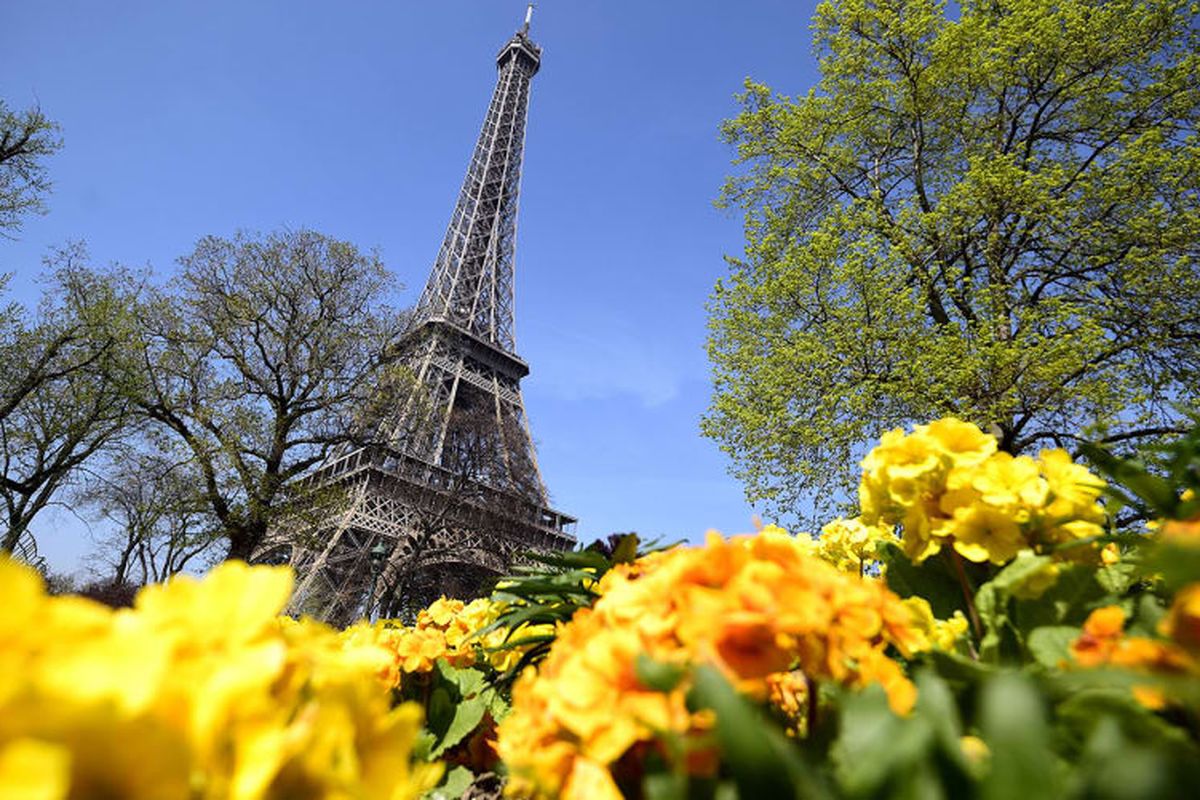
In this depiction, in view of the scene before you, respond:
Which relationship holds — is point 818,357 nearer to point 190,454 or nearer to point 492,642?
point 492,642

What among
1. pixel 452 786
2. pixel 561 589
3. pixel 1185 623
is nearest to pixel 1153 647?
pixel 1185 623

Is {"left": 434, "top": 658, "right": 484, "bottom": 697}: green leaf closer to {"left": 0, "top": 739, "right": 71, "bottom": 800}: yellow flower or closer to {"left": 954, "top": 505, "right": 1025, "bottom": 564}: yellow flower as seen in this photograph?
{"left": 954, "top": 505, "right": 1025, "bottom": 564}: yellow flower

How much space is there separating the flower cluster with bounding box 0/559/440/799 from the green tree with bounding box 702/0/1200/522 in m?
8.98

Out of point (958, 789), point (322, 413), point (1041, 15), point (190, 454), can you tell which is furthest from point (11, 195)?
point (1041, 15)

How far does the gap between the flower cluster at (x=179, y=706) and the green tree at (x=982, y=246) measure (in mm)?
8984

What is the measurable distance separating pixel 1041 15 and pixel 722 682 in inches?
513

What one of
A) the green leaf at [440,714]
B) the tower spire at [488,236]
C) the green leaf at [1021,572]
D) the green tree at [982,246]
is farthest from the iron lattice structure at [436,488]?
the green leaf at [1021,572]

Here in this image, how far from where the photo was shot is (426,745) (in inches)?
48.9

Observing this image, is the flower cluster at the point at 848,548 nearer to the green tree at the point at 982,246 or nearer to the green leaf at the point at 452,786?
the green leaf at the point at 452,786

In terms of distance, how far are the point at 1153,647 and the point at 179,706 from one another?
840mm

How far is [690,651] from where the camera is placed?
68 cm

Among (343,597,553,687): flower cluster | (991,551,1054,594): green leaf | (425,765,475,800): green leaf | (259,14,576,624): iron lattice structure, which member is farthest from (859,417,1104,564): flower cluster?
(259,14,576,624): iron lattice structure

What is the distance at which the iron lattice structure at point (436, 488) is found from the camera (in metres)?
18.2

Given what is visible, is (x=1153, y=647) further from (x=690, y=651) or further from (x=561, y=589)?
(x=561, y=589)
